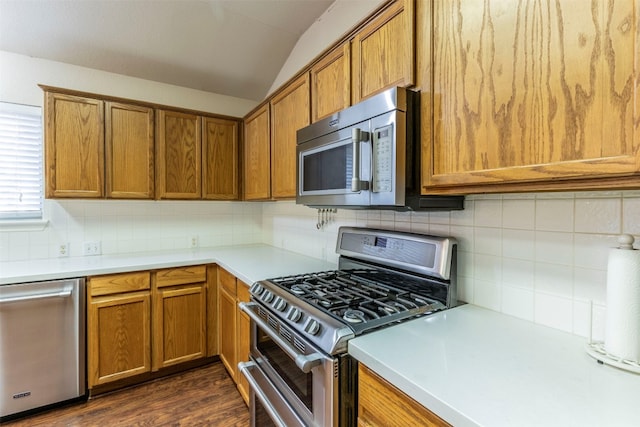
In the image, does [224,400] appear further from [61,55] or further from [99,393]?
[61,55]

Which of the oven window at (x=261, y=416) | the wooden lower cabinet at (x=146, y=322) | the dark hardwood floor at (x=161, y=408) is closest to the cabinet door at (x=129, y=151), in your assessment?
the wooden lower cabinet at (x=146, y=322)

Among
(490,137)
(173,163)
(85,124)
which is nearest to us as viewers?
(490,137)

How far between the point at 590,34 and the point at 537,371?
0.82 m

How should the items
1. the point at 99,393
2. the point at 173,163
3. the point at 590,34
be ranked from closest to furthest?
the point at 590,34 < the point at 99,393 < the point at 173,163

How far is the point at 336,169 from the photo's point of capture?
1.44m

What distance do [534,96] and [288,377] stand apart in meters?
1.28

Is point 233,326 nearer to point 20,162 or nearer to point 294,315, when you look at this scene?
point 294,315

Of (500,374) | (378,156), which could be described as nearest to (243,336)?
(378,156)

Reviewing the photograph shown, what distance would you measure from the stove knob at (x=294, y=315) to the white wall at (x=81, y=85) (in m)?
2.48

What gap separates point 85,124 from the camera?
2.24m


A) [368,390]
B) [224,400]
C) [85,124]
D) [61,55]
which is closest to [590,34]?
[368,390]

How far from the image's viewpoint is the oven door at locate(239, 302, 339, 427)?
0.98 metres

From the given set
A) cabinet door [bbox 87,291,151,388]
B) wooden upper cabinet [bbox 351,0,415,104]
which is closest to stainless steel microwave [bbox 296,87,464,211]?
wooden upper cabinet [bbox 351,0,415,104]

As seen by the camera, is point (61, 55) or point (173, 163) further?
point (173, 163)
